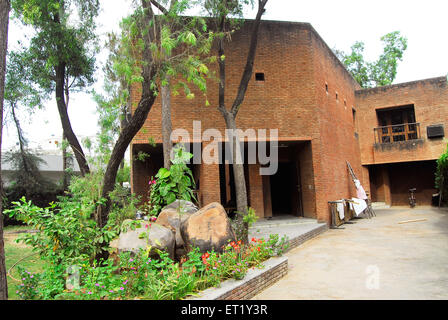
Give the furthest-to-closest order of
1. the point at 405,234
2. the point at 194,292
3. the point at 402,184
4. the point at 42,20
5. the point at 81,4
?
the point at 402,184 < the point at 81,4 < the point at 42,20 < the point at 405,234 < the point at 194,292

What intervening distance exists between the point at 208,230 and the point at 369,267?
10.4 ft

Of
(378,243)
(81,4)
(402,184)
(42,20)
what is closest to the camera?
(378,243)

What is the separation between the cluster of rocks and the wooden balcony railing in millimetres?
15222

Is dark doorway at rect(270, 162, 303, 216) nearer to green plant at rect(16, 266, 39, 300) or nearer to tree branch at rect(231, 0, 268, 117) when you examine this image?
tree branch at rect(231, 0, 268, 117)

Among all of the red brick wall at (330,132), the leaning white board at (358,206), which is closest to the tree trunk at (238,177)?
the red brick wall at (330,132)

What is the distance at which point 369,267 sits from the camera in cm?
585

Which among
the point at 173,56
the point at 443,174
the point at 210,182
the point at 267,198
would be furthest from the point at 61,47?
the point at 443,174

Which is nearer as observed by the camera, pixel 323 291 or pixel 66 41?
pixel 323 291

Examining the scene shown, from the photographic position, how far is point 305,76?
11.1m

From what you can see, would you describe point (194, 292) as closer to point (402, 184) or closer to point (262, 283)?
point (262, 283)

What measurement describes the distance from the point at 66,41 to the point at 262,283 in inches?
384

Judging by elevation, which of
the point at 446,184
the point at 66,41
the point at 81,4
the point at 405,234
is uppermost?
the point at 81,4

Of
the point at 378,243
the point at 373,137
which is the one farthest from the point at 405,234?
the point at 373,137

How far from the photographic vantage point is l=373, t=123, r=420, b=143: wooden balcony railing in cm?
1739
